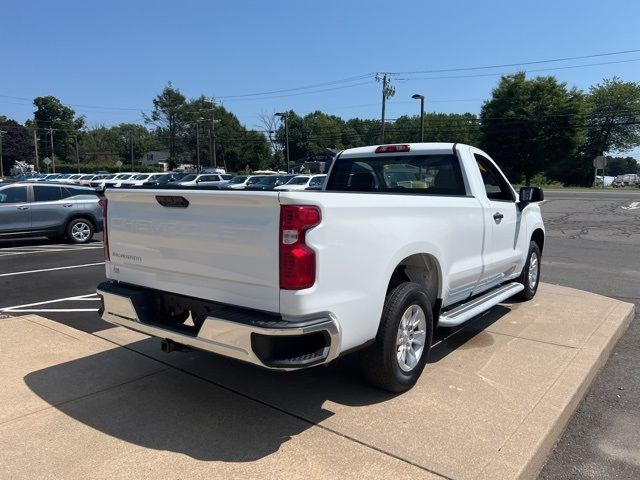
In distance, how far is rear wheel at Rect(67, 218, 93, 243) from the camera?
43.5 ft

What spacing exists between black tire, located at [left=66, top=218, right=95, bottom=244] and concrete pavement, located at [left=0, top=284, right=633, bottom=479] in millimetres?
8575

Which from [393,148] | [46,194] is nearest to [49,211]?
[46,194]

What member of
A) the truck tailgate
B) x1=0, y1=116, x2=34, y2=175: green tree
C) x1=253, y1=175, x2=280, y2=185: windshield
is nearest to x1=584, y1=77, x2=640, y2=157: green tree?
x1=253, y1=175, x2=280, y2=185: windshield

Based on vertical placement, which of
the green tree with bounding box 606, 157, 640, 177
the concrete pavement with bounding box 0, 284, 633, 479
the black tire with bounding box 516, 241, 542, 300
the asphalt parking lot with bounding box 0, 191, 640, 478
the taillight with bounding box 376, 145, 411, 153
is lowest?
the asphalt parking lot with bounding box 0, 191, 640, 478

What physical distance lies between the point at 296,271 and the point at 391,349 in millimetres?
1132

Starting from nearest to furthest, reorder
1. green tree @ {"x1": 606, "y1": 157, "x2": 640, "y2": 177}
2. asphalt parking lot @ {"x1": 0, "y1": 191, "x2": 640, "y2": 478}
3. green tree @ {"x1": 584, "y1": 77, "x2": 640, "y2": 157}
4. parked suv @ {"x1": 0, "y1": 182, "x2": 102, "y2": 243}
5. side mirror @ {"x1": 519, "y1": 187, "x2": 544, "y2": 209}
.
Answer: asphalt parking lot @ {"x1": 0, "y1": 191, "x2": 640, "y2": 478}, side mirror @ {"x1": 519, "y1": 187, "x2": 544, "y2": 209}, parked suv @ {"x1": 0, "y1": 182, "x2": 102, "y2": 243}, green tree @ {"x1": 584, "y1": 77, "x2": 640, "y2": 157}, green tree @ {"x1": 606, "y1": 157, "x2": 640, "y2": 177}

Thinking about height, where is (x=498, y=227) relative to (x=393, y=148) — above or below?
below

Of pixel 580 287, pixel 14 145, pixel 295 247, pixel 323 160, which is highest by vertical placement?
pixel 14 145

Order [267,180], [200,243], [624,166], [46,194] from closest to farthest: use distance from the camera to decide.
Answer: [200,243], [46,194], [267,180], [624,166]

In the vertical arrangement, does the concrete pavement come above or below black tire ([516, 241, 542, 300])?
below

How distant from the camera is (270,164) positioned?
105 metres

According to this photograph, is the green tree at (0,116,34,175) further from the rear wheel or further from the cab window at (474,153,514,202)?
the cab window at (474,153,514,202)

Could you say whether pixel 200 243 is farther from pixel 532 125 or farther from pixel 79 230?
pixel 532 125

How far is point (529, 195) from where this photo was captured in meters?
6.14
